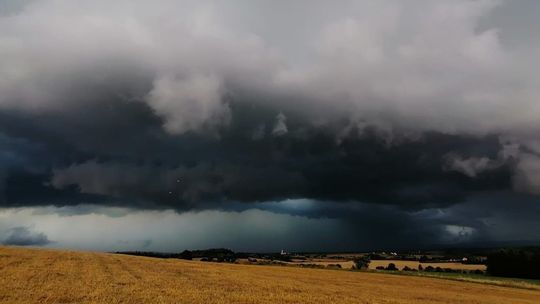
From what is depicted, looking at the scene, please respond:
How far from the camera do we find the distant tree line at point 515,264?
391 feet

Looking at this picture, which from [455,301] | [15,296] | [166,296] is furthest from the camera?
[455,301]

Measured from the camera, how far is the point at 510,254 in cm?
12381

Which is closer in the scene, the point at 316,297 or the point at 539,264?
the point at 316,297

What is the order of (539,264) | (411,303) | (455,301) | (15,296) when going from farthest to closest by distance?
(539,264) → (455,301) → (411,303) → (15,296)

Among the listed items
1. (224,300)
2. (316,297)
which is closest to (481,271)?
(316,297)

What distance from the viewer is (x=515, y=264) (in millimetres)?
121312

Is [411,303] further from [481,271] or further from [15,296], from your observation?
[481,271]

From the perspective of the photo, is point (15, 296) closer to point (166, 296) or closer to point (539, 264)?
point (166, 296)

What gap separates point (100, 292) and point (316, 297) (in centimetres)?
1509

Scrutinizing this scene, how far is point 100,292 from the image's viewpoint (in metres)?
32.2

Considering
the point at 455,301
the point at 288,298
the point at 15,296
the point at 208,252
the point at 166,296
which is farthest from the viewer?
the point at 208,252

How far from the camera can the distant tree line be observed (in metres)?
119

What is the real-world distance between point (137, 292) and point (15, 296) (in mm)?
7502

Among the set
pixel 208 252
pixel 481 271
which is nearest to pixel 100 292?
pixel 481 271
